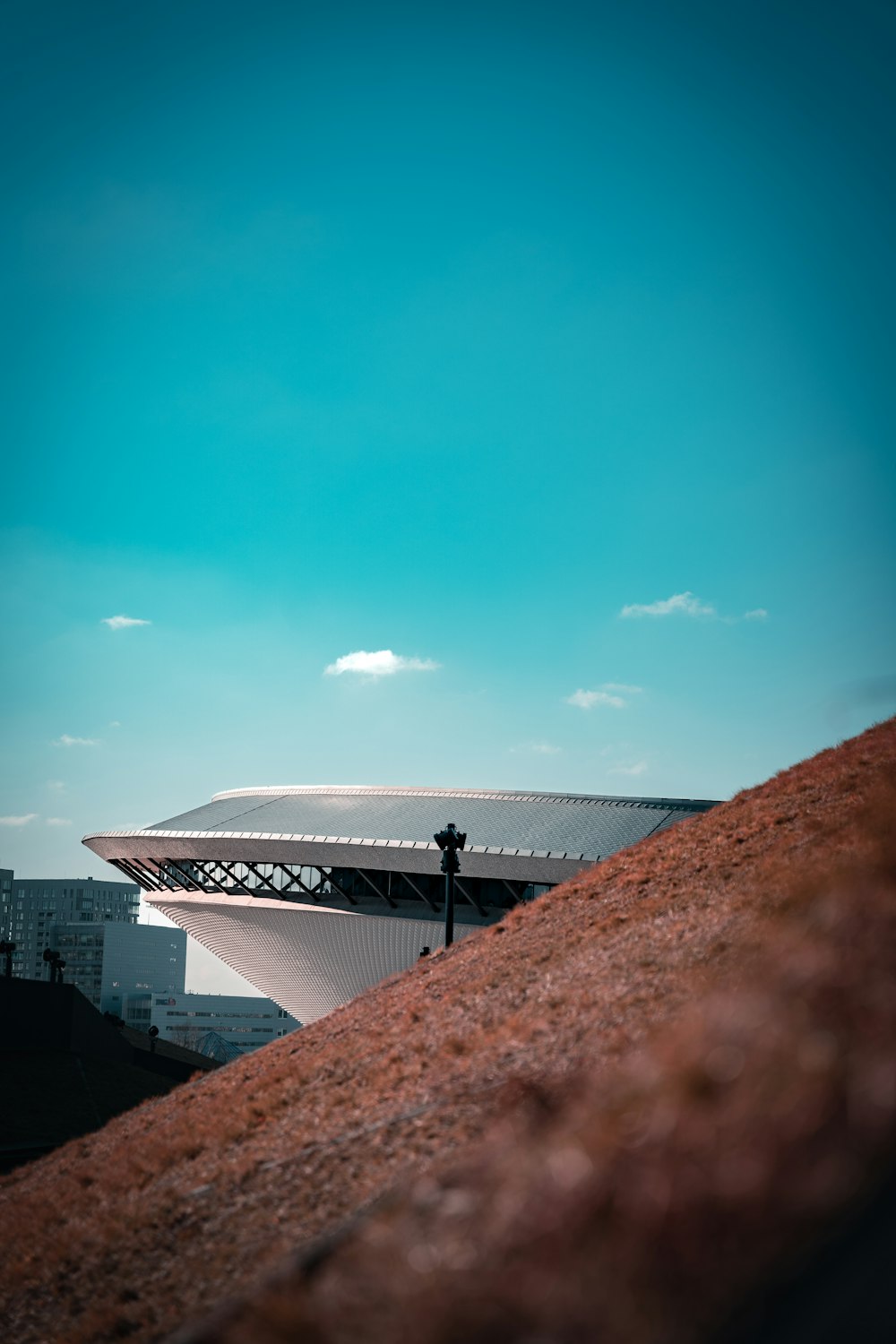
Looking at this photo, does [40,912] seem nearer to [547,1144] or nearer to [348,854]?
[348,854]

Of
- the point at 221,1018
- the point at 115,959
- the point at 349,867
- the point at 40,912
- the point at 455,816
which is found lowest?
the point at 221,1018

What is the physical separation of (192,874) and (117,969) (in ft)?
500

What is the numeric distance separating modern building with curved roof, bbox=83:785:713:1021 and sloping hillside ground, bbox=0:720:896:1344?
25.5 m

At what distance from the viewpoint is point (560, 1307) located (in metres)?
2.65

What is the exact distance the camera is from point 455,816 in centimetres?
4431

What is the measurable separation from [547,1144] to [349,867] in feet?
123

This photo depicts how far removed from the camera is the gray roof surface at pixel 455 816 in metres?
39.8

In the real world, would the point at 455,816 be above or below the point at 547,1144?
above

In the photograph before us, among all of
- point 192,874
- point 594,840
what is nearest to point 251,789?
point 192,874

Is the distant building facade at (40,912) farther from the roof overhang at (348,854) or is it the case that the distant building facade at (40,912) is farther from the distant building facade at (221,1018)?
the roof overhang at (348,854)

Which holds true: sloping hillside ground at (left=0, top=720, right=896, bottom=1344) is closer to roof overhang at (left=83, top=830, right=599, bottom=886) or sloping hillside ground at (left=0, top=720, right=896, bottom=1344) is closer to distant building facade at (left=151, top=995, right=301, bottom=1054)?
roof overhang at (left=83, top=830, right=599, bottom=886)

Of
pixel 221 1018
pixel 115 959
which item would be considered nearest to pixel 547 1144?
pixel 221 1018

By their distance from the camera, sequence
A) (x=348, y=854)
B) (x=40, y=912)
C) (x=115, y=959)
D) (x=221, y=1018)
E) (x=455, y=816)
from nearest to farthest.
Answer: (x=348, y=854)
(x=455, y=816)
(x=221, y=1018)
(x=115, y=959)
(x=40, y=912)

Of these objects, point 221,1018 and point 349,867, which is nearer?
point 349,867
